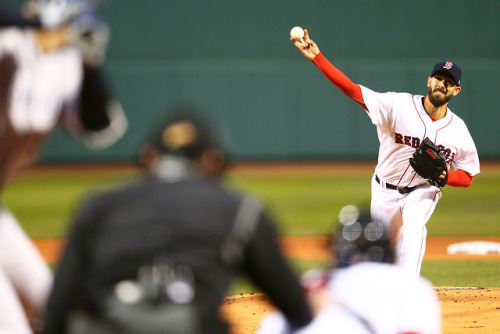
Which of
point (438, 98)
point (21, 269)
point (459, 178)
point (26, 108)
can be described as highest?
point (438, 98)

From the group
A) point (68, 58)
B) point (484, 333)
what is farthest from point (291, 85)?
point (68, 58)

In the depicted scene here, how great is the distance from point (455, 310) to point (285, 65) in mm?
13954

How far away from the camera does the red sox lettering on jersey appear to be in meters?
5.67

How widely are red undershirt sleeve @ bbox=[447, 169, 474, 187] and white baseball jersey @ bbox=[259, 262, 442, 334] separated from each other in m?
3.36

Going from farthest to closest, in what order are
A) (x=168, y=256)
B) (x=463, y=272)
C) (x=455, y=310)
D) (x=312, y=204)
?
(x=312, y=204) < (x=463, y=272) < (x=455, y=310) < (x=168, y=256)

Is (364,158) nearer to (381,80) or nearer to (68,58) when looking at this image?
(381,80)

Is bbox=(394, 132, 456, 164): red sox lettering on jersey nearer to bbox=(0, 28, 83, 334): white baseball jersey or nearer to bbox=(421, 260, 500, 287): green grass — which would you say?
bbox=(421, 260, 500, 287): green grass

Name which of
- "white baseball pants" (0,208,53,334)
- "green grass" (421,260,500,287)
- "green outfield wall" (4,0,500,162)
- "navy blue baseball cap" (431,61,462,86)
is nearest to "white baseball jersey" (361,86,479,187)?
"navy blue baseball cap" (431,61,462,86)

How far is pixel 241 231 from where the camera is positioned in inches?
80.4

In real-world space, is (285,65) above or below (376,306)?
above

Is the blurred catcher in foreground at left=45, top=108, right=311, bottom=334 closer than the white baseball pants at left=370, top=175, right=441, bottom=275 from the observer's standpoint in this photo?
Yes

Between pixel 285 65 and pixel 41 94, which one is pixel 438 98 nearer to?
pixel 41 94

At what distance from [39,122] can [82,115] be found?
0.15 m

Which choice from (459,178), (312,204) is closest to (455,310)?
(459,178)
